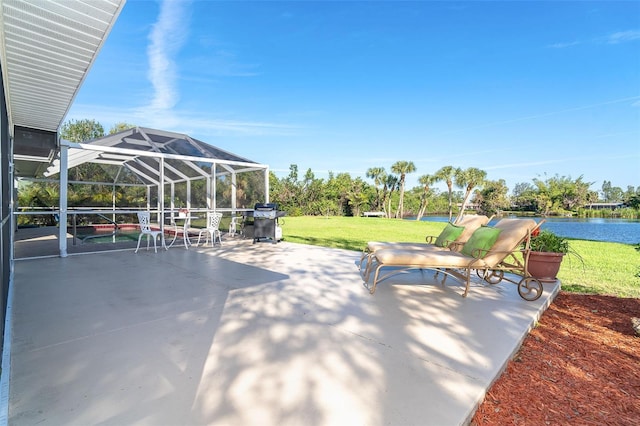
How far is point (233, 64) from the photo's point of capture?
15.6 m

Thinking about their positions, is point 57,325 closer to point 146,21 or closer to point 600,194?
point 146,21

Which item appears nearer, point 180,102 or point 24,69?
point 24,69

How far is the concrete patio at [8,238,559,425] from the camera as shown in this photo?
175 cm

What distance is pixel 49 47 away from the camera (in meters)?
3.25

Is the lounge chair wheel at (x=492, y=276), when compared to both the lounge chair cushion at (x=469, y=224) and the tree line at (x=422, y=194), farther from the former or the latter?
the tree line at (x=422, y=194)

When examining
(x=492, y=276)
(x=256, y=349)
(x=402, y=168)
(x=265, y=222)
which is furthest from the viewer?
(x=402, y=168)

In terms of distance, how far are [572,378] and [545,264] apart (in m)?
2.68

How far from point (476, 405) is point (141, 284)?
14.7 feet

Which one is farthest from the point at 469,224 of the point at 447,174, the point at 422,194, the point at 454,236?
the point at 422,194

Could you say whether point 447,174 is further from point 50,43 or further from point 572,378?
point 50,43

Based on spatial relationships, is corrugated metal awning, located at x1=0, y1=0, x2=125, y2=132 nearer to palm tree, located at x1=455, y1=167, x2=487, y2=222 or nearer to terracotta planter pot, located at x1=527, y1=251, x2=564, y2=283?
terracotta planter pot, located at x1=527, y1=251, x2=564, y2=283

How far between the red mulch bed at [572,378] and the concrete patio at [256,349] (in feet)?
0.42

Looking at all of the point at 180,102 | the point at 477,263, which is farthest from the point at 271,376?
the point at 180,102

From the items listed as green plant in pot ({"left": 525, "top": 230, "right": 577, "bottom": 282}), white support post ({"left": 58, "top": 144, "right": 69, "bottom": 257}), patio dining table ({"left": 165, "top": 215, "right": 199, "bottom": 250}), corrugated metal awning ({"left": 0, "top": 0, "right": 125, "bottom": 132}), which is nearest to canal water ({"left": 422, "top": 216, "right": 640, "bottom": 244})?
green plant in pot ({"left": 525, "top": 230, "right": 577, "bottom": 282})
